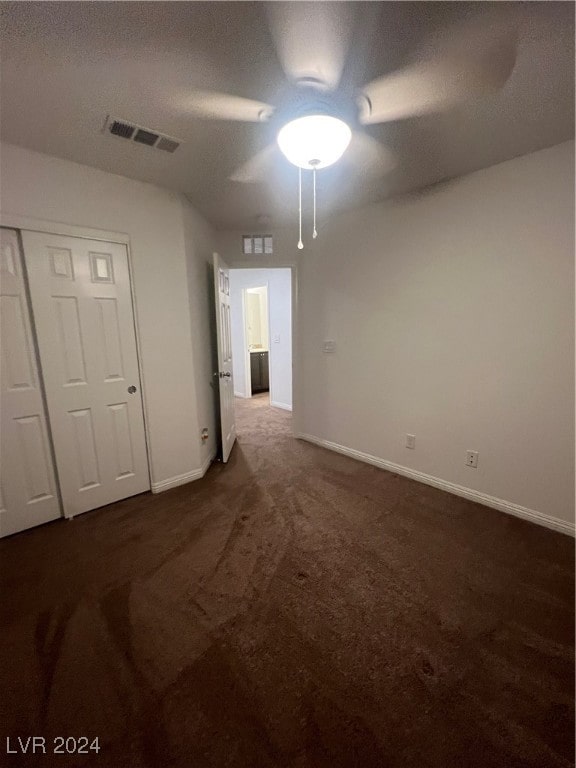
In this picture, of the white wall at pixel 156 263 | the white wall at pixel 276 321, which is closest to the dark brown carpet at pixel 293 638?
the white wall at pixel 156 263

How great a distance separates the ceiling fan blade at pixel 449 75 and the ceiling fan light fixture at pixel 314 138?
170 mm

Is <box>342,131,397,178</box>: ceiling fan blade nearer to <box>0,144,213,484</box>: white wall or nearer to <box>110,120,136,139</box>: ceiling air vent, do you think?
<box>110,120,136,139</box>: ceiling air vent

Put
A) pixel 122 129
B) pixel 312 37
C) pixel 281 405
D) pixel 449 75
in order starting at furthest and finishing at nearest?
1. pixel 281 405
2. pixel 122 129
3. pixel 449 75
4. pixel 312 37

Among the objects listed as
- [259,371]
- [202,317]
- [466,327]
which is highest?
[202,317]

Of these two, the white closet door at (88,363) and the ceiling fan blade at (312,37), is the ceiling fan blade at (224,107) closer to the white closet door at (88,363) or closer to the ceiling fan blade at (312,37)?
the ceiling fan blade at (312,37)

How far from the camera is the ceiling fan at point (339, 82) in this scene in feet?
3.60

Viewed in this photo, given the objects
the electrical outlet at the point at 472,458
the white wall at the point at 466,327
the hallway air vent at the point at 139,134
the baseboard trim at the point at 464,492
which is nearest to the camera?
the hallway air vent at the point at 139,134

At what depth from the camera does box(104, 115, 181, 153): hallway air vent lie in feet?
5.29

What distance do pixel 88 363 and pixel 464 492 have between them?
9.86 feet

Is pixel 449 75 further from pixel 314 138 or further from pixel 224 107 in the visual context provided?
pixel 224 107

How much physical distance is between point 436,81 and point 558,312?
58.4 inches

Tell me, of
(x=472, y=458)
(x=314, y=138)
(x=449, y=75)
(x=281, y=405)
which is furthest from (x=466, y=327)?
(x=281, y=405)

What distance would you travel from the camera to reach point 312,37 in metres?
1.13

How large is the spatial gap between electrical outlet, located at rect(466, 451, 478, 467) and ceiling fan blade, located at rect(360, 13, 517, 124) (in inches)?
85.7
